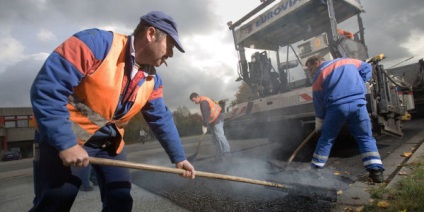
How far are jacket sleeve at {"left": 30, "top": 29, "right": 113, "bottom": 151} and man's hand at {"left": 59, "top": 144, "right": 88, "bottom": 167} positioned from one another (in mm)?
24

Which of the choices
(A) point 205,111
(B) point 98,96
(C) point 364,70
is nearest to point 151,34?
(B) point 98,96

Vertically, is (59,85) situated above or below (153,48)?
below

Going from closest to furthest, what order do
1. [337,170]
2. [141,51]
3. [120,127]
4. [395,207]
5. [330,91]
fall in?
[141,51]
[120,127]
[395,207]
[330,91]
[337,170]

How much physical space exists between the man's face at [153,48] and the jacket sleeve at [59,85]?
318mm

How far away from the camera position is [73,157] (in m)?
1.28

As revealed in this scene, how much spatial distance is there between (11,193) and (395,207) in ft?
16.9

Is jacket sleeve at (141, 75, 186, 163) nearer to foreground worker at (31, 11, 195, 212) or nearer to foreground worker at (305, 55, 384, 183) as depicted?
foreground worker at (31, 11, 195, 212)

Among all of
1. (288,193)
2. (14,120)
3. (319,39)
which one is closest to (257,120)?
(319,39)

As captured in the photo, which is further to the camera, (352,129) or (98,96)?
(352,129)

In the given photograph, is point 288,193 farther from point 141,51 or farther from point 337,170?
point 141,51

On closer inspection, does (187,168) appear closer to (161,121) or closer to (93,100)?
A: (161,121)

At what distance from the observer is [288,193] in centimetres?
277

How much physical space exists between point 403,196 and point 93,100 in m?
2.48

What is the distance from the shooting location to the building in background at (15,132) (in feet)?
94.6
